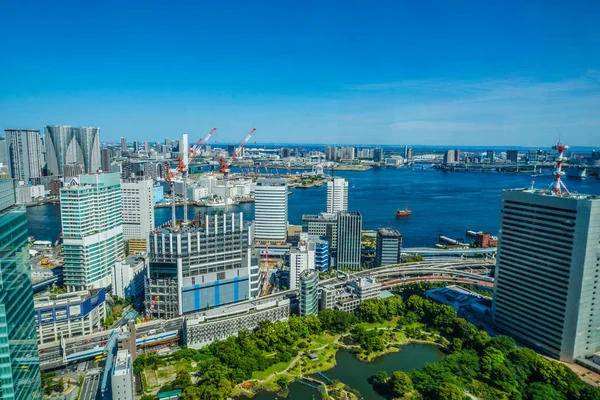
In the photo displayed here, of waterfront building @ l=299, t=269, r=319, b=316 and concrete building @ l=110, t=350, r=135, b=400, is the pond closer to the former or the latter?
waterfront building @ l=299, t=269, r=319, b=316

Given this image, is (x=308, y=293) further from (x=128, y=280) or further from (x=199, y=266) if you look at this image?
(x=128, y=280)

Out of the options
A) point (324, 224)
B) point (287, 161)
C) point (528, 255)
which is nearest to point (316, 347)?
point (528, 255)

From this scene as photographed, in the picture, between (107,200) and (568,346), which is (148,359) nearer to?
(107,200)

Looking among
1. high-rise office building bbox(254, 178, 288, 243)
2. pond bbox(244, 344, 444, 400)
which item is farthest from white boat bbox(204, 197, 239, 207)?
pond bbox(244, 344, 444, 400)

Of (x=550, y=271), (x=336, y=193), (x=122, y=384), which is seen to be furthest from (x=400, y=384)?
(x=336, y=193)

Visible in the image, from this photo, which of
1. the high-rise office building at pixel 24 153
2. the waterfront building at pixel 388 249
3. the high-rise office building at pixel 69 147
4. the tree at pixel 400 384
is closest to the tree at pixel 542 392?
the tree at pixel 400 384

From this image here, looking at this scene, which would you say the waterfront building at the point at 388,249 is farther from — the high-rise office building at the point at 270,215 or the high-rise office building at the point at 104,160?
the high-rise office building at the point at 104,160
